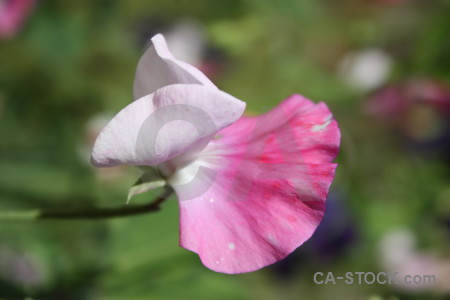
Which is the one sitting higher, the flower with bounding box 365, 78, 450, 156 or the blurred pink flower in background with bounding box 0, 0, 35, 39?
the blurred pink flower in background with bounding box 0, 0, 35, 39

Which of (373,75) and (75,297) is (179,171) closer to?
(75,297)

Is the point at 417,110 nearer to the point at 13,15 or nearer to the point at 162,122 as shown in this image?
the point at 13,15

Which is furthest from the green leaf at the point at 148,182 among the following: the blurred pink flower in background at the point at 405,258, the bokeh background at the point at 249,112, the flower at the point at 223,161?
the blurred pink flower in background at the point at 405,258

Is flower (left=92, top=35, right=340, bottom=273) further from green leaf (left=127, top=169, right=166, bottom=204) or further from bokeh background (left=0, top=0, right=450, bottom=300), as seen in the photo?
bokeh background (left=0, top=0, right=450, bottom=300)

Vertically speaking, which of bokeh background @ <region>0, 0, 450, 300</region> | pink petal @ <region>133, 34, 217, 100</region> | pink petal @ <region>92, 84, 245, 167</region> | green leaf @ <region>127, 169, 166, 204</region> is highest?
pink petal @ <region>133, 34, 217, 100</region>

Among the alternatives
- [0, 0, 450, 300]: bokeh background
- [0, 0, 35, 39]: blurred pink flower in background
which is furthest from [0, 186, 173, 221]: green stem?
[0, 0, 35, 39]: blurred pink flower in background

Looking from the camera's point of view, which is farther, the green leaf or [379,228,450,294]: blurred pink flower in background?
[379,228,450,294]: blurred pink flower in background

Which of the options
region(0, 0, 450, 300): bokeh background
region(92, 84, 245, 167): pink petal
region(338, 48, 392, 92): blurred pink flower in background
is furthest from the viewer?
region(338, 48, 392, 92): blurred pink flower in background

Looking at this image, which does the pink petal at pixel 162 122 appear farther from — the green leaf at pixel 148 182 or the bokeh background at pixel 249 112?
the bokeh background at pixel 249 112

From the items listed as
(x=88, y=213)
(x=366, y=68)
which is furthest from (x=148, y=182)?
(x=366, y=68)
